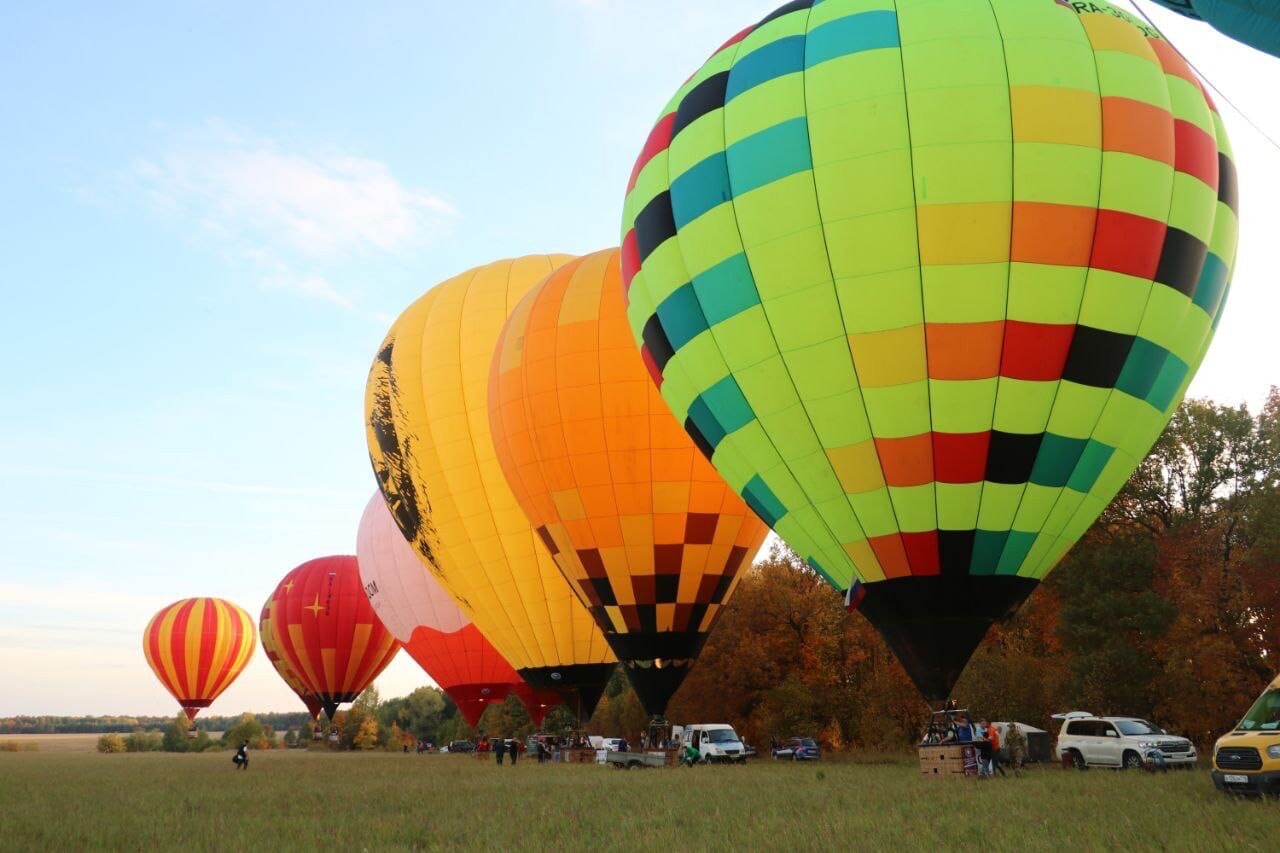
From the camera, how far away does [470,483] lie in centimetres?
2347

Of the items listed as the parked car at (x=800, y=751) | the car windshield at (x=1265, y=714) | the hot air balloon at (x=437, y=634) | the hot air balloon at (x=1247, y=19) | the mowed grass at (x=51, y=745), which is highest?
the hot air balloon at (x=1247, y=19)

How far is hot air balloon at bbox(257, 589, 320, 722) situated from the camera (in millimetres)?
46969

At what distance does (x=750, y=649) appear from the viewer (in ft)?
111

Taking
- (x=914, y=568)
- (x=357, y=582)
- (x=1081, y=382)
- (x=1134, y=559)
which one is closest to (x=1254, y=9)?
(x=1081, y=382)

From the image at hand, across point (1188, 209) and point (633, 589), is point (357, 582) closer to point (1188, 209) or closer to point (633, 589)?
point (633, 589)

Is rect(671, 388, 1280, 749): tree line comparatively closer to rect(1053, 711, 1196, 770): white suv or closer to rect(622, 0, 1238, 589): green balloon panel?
rect(1053, 711, 1196, 770): white suv

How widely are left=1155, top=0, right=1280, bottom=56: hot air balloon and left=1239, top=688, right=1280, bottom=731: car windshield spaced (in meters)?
6.85

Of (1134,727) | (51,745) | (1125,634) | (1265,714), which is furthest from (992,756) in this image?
(51,745)

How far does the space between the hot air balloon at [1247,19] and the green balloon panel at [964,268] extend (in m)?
4.93

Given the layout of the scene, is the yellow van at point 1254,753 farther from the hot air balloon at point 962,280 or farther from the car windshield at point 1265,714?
the hot air balloon at point 962,280

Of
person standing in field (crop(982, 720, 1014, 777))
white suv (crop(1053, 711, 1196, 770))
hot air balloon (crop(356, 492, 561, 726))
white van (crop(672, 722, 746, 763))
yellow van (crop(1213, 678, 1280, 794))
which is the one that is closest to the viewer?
yellow van (crop(1213, 678, 1280, 794))

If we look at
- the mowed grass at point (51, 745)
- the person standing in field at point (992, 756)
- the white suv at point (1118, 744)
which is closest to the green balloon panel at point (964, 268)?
the person standing in field at point (992, 756)

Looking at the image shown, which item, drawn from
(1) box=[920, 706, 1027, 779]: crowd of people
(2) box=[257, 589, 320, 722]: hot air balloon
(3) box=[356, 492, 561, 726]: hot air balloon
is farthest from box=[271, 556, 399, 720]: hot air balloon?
(1) box=[920, 706, 1027, 779]: crowd of people

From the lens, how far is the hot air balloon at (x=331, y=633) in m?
45.1
